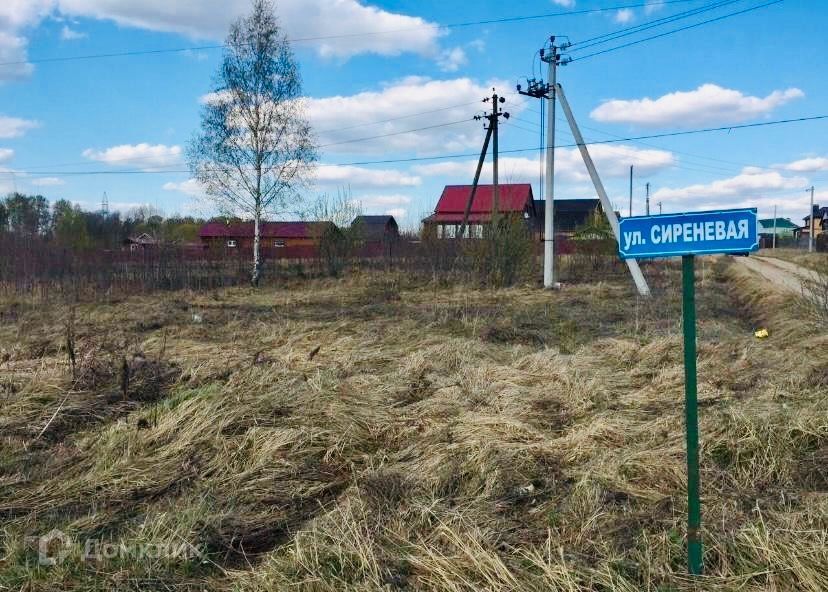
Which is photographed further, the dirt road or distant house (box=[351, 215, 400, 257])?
distant house (box=[351, 215, 400, 257])

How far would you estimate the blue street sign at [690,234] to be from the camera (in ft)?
7.93

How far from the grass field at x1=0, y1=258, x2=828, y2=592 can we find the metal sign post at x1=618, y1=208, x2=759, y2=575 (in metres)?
0.41

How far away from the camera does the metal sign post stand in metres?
2.43

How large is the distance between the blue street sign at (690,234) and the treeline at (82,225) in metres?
19.0

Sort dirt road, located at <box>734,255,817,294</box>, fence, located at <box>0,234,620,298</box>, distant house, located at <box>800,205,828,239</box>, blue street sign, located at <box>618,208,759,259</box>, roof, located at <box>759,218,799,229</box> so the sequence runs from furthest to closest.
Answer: roof, located at <box>759,218,799,229</box> → distant house, located at <box>800,205,828,239</box> → fence, located at <box>0,234,620,298</box> → dirt road, located at <box>734,255,817,294</box> → blue street sign, located at <box>618,208,759,259</box>

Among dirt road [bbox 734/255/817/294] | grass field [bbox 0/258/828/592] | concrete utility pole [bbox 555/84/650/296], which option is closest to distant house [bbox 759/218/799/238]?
dirt road [bbox 734/255/817/294]

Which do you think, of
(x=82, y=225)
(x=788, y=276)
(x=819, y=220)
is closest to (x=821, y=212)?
(x=819, y=220)

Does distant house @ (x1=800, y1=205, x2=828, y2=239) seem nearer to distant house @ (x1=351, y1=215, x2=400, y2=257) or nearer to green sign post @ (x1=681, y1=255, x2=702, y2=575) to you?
distant house @ (x1=351, y1=215, x2=400, y2=257)

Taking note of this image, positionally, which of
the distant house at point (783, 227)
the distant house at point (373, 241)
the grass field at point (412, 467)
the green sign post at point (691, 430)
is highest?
the distant house at point (783, 227)

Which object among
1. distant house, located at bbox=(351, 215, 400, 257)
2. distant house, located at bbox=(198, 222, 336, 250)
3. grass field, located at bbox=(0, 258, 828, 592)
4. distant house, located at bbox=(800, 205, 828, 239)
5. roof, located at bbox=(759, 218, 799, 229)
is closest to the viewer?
grass field, located at bbox=(0, 258, 828, 592)

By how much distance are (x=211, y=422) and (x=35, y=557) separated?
5.47ft

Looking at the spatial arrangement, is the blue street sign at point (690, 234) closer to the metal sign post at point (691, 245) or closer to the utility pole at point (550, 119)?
the metal sign post at point (691, 245)

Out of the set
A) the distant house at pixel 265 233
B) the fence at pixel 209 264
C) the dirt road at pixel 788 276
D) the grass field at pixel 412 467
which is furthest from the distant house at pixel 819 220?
the grass field at pixel 412 467

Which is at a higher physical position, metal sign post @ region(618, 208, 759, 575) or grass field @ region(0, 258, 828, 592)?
metal sign post @ region(618, 208, 759, 575)
